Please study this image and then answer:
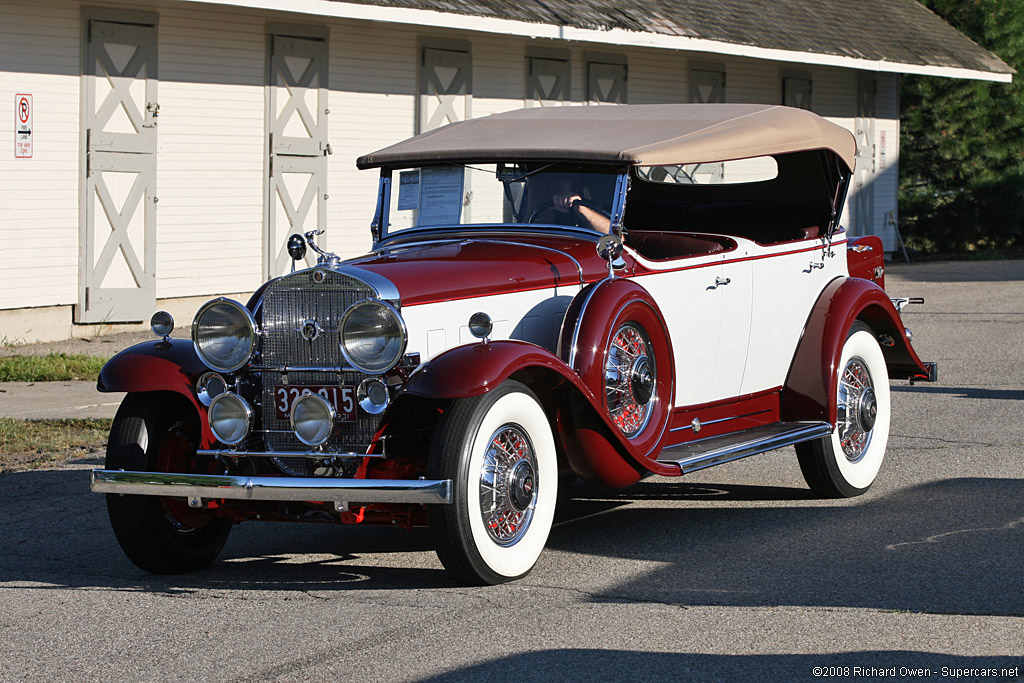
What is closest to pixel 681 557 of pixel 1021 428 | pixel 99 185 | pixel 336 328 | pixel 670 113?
pixel 336 328

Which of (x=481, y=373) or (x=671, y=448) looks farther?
(x=671, y=448)

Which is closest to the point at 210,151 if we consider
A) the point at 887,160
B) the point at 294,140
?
the point at 294,140

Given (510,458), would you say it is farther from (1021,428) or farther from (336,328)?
(1021,428)

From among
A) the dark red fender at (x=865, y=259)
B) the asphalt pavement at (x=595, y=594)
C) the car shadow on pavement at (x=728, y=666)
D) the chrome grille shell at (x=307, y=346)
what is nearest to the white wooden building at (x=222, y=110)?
the asphalt pavement at (x=595, y=594)

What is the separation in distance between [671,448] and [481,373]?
62.1 inches

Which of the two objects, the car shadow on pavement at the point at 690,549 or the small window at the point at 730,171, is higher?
the small window at the point at 730,171

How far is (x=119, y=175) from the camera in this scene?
13.9 m

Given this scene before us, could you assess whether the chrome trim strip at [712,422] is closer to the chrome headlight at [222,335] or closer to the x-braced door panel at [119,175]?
the chrome headlight at [222,335]

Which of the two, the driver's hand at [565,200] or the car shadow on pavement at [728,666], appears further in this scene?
the driver's hand at [565,200]

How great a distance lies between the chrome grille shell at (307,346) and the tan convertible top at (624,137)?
4.62ft

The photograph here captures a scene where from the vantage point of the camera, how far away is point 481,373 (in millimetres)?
5273

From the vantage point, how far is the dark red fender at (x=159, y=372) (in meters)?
5.70

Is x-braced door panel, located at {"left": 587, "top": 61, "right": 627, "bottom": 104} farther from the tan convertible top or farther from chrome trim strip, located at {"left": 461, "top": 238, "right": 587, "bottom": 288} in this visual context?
chrome trim strip, located at {"left": 461, "top": 238, "right": 587, "bottom": 288}

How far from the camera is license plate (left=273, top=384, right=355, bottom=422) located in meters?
5.59
